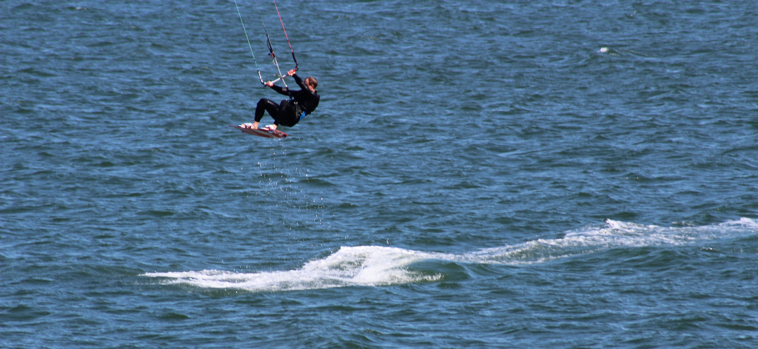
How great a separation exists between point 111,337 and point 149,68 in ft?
89.3

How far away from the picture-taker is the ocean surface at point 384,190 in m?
21.6

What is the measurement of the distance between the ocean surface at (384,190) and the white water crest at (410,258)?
0.10 meters

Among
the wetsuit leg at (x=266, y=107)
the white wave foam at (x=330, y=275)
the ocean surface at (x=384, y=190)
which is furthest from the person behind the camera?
the white wave foam at (x=330, y=275)

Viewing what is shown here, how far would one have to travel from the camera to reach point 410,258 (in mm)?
25062

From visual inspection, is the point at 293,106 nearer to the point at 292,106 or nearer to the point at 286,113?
the point at 292,106

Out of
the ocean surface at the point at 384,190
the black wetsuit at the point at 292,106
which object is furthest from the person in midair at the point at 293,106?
the ocean surface at the point at 384,190

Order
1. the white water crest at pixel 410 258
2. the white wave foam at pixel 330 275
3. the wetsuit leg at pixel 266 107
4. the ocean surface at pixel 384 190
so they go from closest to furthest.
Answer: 1. the wetsuit leg at pixel 266 107
2. the ocean surface at pixel 384 190
3. the white wave foam at pixel 330 275
4. the white water crest at pixel 410 258

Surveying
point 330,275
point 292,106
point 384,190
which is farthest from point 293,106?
point 384,190

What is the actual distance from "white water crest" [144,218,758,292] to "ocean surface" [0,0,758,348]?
0.33 ft

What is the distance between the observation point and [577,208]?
95.0ft

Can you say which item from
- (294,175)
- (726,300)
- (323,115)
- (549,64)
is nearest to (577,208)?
(726,300)

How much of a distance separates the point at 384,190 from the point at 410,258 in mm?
5944

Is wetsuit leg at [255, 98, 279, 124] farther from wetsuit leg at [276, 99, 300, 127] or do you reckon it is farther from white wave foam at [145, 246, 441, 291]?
white wave foam at [145, 246, 441, 291]

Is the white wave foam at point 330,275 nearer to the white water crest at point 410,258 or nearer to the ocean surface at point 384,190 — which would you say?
the white water crest at point 410,258
